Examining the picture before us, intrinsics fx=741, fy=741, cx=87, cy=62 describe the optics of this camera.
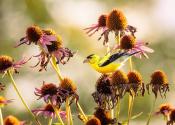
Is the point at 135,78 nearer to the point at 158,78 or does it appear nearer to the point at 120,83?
the point at 120,83

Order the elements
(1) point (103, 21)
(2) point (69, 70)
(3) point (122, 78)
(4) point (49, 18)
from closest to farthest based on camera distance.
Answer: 1. (3) point (122, 78)
2. (1) point (103, 21)
3. (2) point (69, 70)
4. (4) point (49, 18)

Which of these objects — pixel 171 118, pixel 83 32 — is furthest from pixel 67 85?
pixel 83 32

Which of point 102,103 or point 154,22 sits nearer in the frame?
point 102,103

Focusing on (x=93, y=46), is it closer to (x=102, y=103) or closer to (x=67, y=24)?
(x=67, y=24)

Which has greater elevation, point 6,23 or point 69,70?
point 6,23

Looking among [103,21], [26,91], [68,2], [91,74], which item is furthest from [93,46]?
[103,21]
